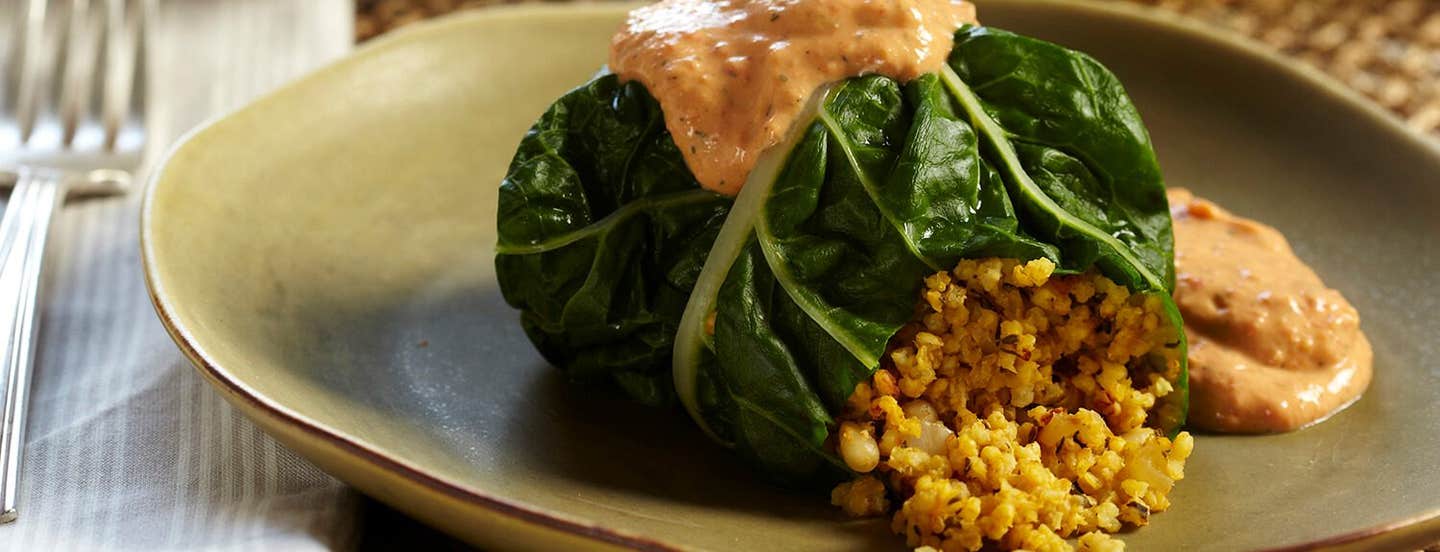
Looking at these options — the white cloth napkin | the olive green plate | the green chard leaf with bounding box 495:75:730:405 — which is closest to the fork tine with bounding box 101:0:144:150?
the white cloth napkin

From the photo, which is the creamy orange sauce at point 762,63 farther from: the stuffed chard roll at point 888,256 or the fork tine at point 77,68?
the fork tine at point 77,68

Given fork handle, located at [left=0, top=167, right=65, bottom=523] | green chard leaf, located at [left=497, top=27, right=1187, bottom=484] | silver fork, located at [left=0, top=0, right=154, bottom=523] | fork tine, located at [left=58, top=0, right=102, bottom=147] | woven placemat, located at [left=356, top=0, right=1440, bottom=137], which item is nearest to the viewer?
green chard leaf, located at [left=497, top=27, right=1187, bottom=484]

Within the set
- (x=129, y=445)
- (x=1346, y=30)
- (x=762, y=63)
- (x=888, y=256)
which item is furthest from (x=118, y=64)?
(x=1346, y=30)

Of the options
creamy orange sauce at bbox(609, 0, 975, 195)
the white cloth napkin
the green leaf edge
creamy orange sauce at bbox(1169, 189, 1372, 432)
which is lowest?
creamy orange sauce at bbox(1169, 189, 1372, 432)

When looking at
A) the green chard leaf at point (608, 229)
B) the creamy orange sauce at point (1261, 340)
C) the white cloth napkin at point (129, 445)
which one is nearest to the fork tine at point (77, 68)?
the white cloth napkin at point (129, 445)

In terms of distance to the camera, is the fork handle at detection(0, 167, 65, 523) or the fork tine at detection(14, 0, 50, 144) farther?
the fork tine at detection(14, 0, 50, 144)

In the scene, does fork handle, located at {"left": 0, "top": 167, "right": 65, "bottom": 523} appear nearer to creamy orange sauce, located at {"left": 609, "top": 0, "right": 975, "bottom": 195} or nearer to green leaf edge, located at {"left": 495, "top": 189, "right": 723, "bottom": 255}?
green leaf edge, located at {"left": 495, "top": 189, "right": 723, "bottom": 255}

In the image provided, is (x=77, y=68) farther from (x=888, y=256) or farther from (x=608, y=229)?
(x=888, y=256)
